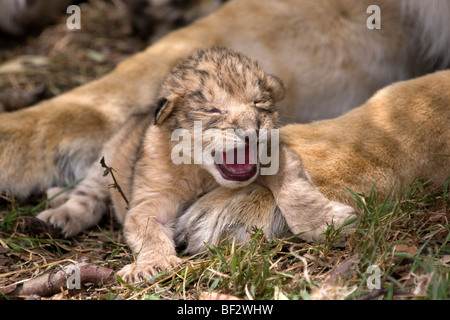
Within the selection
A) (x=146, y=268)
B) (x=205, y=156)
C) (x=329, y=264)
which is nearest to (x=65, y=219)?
(x=146, y=268)

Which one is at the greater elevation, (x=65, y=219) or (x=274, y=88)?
(x=274, y=88)

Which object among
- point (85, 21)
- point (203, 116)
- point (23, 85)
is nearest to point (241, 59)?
point (203, 116)

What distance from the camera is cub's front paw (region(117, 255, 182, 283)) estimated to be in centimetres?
223

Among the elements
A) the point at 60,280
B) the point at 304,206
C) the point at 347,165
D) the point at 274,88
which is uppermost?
the point at 274,88

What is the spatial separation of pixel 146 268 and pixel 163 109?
56 cm

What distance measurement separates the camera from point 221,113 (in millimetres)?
2311

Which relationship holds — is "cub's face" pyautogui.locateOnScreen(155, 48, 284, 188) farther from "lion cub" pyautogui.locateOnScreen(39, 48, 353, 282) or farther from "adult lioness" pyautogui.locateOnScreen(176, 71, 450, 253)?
"adult lioness" pyautogui.locateOnScreen(176, 71, 450, 253)

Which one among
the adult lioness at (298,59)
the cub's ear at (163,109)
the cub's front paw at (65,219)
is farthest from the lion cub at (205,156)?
the adult lioness at (298,59)

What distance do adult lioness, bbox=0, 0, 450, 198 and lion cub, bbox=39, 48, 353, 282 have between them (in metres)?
0.48

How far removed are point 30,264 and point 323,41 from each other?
1621mm

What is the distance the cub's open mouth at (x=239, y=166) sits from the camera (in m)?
2.26

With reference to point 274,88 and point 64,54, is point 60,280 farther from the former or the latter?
point 64,54

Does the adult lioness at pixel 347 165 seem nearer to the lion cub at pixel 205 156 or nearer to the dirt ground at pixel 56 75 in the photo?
the lion cub at pixel 205 156

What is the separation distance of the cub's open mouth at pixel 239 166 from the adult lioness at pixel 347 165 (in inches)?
5.6
